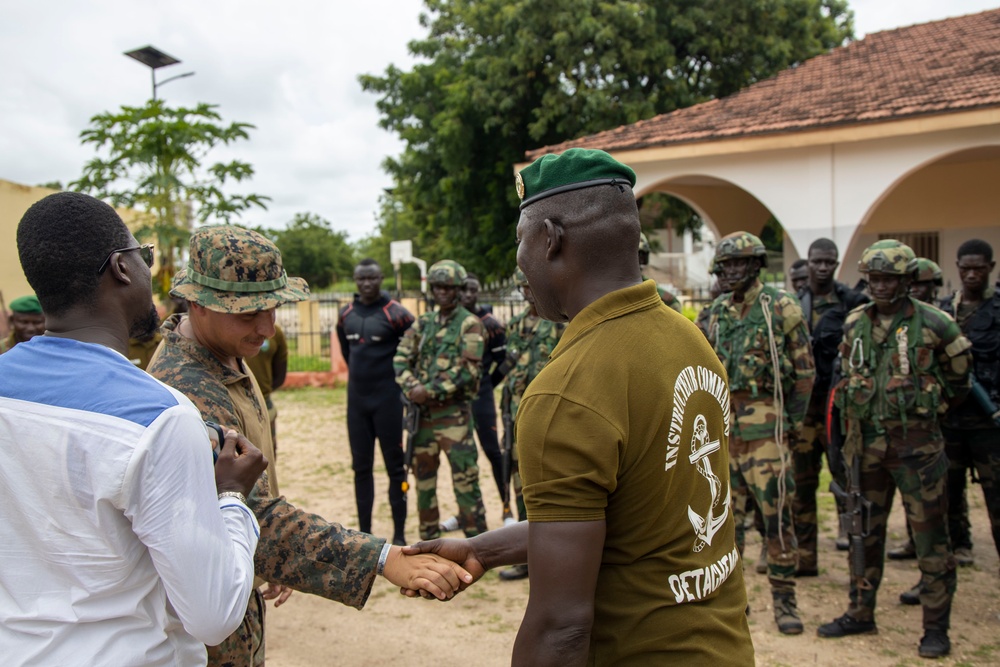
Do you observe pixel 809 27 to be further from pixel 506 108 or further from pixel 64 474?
pixel 64 474

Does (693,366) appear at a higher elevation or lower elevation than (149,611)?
higher

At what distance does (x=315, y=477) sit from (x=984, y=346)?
21.4 feet

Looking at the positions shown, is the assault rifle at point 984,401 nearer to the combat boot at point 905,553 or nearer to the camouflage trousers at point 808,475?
the camouflage trousers at point 808,475

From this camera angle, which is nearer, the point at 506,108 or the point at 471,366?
the point at 471,366

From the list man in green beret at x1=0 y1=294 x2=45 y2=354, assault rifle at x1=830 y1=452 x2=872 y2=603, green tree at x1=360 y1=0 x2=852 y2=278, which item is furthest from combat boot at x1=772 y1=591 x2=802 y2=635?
green tree at x1=360 y1=0 x2=852 y2=278

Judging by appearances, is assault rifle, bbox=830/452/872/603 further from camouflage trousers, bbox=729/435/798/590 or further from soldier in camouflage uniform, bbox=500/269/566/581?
soldier in camouflage uniform, bbox=500/269/566/581

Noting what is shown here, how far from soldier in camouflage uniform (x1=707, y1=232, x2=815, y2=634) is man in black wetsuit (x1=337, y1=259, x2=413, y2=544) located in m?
2.66

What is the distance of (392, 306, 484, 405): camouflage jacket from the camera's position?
20.0 ft

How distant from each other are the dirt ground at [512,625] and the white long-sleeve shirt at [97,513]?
318cm

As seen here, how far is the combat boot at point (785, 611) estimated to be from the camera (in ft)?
15.8

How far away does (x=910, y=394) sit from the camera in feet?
14.8

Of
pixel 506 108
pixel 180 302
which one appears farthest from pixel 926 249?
pixel 180 302

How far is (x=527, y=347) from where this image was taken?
621 centimetres

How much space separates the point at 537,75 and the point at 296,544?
64.0 feet
